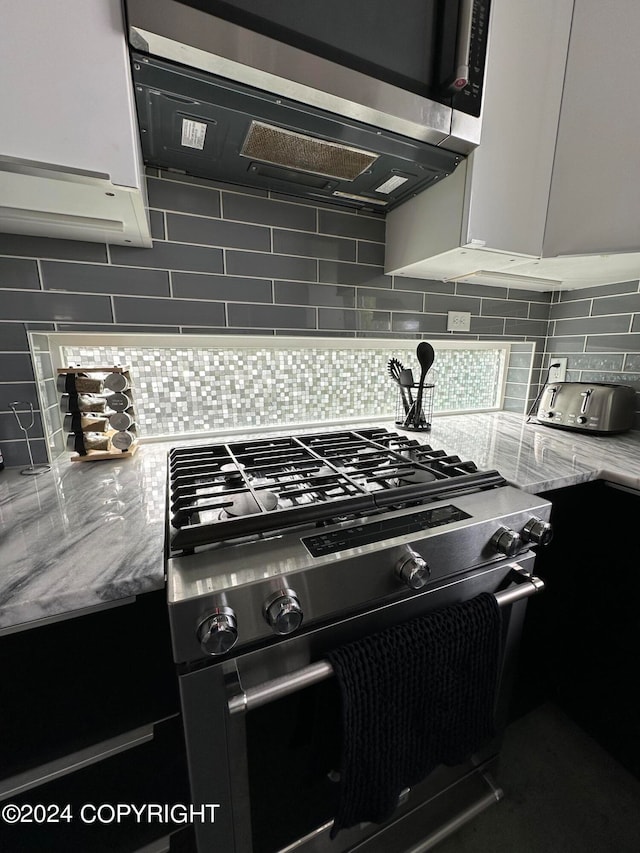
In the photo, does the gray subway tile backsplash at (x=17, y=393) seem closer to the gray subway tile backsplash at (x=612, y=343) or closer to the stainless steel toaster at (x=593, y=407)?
the stainless steel toaster at (x=593, y=407)

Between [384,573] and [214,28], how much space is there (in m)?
0.97

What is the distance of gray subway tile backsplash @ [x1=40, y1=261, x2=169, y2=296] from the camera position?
89 centimetres

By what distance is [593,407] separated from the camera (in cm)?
128

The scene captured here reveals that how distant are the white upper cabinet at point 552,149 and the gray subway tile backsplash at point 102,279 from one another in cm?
82

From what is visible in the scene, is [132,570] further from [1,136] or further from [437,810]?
[437,810]

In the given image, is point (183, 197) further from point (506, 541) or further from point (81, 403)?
point (506, 541)

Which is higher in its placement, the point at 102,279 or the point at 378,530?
the point at 102,279

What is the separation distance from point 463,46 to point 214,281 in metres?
0.80

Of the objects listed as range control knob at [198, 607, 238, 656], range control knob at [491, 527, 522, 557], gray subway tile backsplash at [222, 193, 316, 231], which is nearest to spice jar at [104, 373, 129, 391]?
gray subway tile backsplash at [222, 193, 316, 231]

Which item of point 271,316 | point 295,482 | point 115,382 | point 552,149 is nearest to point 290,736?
point 295,482

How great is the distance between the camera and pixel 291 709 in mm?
607

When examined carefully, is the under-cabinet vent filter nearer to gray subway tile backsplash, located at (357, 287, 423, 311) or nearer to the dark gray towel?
gray subway tile backsplash, located at (357, 287, 423, 311)

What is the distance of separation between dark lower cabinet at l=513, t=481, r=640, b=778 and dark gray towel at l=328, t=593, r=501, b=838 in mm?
391

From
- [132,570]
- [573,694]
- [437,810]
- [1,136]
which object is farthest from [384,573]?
[573,694]
